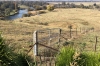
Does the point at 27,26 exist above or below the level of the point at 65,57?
below

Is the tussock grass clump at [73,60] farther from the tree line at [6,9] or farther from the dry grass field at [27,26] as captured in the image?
the tree line at [6,9]

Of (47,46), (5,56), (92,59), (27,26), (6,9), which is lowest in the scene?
(6,9)

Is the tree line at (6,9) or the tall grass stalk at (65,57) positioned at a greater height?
the tall grass stalk at (65,57)

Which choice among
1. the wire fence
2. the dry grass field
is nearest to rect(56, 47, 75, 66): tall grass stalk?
the wire fence

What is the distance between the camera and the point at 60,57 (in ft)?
13.1

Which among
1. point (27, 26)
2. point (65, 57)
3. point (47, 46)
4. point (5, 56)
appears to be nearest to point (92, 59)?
point (65, 57)

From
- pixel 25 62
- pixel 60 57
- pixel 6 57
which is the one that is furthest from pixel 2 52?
pixel 60 57

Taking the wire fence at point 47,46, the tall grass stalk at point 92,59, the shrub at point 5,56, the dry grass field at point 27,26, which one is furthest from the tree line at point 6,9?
the tall grass stalk at point 92,59

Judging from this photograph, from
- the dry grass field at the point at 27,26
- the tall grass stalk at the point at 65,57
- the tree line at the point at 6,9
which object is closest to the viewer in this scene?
the tall grass stalk at the point at 65,57

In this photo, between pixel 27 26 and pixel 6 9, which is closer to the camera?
pixel 27 26

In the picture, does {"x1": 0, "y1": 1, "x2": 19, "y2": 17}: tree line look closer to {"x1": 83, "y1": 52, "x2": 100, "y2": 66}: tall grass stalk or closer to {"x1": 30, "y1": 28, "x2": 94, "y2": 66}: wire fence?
{"x1": 30, "y1": 28, "x2": 94, "y2": 66}: wire fence

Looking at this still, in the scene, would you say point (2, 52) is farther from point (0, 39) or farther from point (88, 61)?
point (88, 61)

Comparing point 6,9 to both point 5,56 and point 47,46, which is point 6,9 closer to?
point 47,46

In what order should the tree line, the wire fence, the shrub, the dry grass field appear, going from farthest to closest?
1. the tree line
2. the dry grass field
3. the wire fence
4. the shrub
